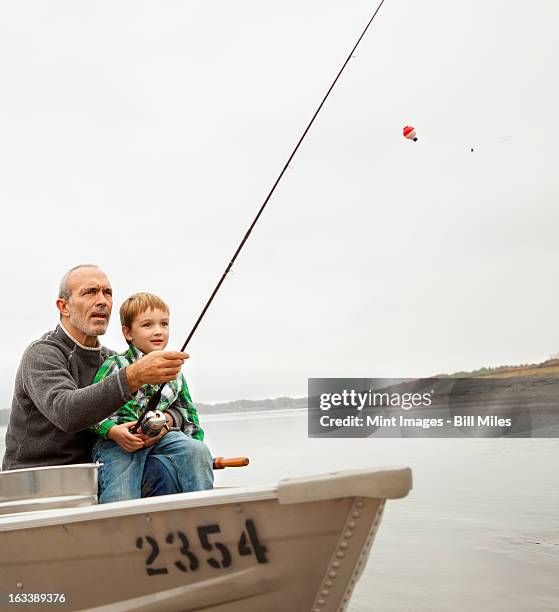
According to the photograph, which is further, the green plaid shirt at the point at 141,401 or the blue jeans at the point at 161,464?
the green plaid shirt at the point at 141,401

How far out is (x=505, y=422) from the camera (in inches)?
836

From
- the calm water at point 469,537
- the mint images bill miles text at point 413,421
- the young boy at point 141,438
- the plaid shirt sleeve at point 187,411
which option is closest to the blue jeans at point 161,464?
the young boy at point 141,438

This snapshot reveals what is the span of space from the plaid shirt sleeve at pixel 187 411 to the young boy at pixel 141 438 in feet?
0.06

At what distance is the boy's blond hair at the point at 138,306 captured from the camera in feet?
10.2

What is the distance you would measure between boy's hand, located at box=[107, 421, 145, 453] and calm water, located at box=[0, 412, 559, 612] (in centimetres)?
92

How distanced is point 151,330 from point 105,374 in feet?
0.76

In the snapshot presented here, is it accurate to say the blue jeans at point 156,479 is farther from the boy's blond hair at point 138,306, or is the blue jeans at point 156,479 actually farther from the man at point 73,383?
the boy's blond hair at point 138,306

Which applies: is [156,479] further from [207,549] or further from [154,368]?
[207,549]

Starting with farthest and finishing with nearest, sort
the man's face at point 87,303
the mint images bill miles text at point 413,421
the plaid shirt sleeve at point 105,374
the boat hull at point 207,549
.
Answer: the mint images bill miles text at point 413,421 → the man's face at point 87,303 → the plaid shirt sleeve at point 105,374 → the boat hull at point 207,549

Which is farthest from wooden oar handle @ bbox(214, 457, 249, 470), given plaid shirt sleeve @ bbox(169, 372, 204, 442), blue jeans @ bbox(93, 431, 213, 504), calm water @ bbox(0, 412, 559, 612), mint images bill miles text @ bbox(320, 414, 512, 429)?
mint images bill miles text @ bbox(320, 414, 512, 429)

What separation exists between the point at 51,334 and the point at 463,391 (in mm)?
27687

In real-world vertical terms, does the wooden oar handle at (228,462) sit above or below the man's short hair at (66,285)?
below

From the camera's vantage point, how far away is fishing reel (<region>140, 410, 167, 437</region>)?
9.09 ft

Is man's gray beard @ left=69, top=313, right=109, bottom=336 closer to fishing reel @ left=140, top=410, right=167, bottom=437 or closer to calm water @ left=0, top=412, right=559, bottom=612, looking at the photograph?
fishing reel @ left=140, top=410, right=167, bottom=437
